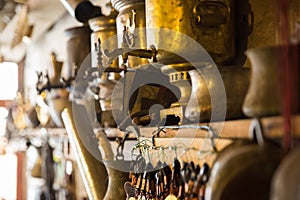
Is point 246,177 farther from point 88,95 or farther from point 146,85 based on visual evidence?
point 88,95

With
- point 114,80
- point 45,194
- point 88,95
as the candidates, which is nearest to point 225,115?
point 114,80

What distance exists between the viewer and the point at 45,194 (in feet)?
8.50

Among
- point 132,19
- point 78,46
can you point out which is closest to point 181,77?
point 132,19

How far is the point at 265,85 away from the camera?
0.64 meters

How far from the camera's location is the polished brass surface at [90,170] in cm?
143

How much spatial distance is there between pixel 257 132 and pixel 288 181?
0.41 ft

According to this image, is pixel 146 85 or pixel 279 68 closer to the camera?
pixel 279 68

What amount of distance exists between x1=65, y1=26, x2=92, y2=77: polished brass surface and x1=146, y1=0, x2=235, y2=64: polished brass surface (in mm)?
925

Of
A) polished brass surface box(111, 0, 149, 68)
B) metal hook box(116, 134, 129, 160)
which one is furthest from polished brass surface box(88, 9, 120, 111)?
metal hook box(116, 134, 129, 160)

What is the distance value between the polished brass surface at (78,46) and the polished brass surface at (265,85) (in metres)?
1.35

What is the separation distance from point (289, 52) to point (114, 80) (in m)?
0.91

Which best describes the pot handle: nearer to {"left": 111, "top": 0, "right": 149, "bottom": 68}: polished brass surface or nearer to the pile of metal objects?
the pile of metal objects

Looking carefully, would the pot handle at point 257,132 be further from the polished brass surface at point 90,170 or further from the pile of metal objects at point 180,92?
the polished brass surface at point 90,170

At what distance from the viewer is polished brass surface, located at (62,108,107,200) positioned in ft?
4.71
